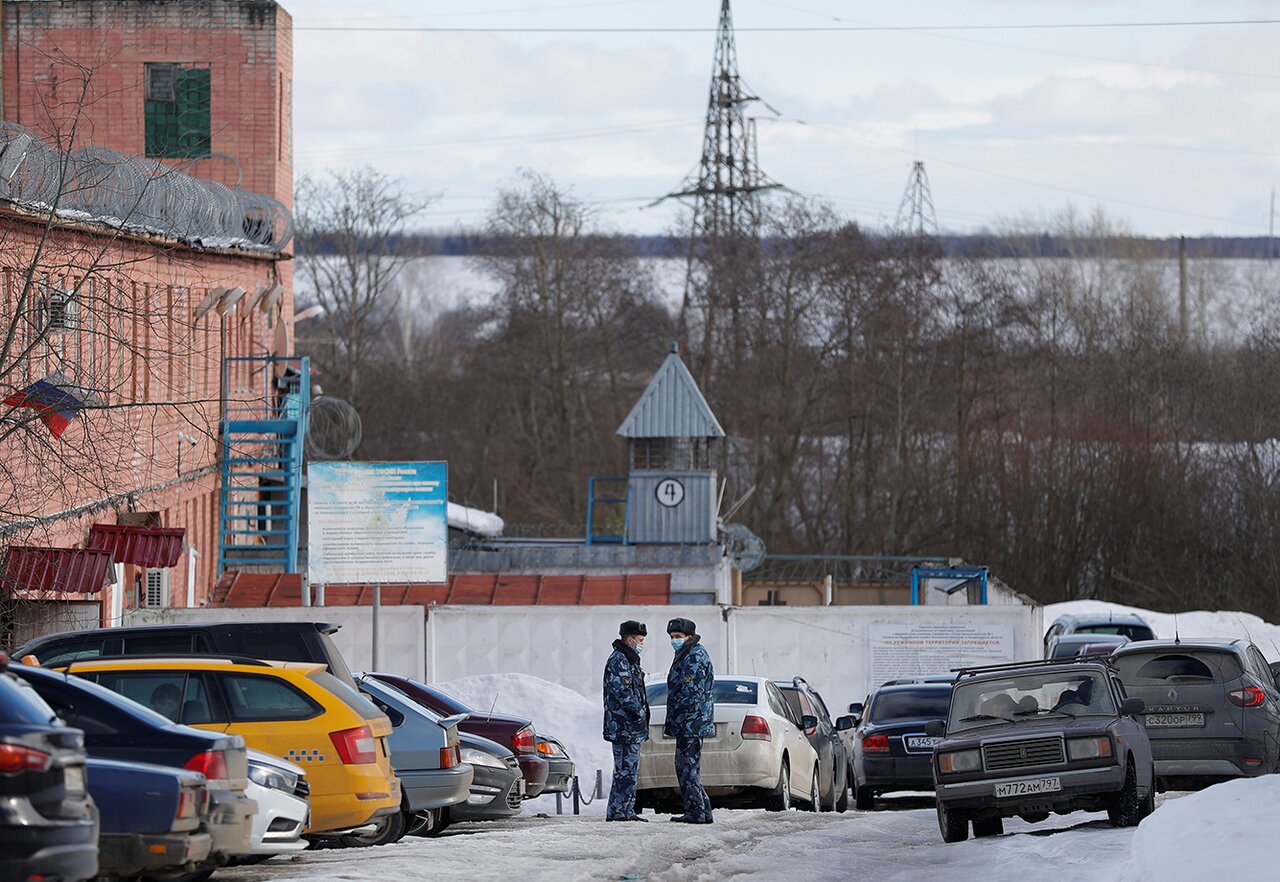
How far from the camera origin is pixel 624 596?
4297 cm

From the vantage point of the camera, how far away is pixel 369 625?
33.3 metres

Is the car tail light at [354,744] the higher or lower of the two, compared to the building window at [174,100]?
lower

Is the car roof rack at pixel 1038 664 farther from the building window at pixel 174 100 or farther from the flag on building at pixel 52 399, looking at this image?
the building window at pixel 174 100

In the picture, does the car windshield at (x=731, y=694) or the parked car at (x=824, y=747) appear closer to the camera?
the car windshield at (x=731, y=694)

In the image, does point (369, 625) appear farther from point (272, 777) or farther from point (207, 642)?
point (272, 777)

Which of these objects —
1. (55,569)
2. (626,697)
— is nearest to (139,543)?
(55,569)

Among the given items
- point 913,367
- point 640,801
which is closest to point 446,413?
point 913,367

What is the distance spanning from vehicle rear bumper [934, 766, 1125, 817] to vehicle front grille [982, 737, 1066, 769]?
0.34ft

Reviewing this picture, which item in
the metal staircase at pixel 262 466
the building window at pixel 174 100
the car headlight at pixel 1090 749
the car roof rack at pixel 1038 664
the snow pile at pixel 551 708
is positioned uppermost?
the building window at pixel 174 100

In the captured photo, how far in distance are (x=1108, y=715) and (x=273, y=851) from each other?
7.63 metres

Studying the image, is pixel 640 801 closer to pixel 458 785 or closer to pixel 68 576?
pixel 458 785

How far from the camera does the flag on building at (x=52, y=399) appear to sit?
1784 centimetres

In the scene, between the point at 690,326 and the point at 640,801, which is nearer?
the point at 640,801

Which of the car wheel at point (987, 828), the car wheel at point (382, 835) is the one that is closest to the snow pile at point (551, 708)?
the car wheel at point (987, 828)
